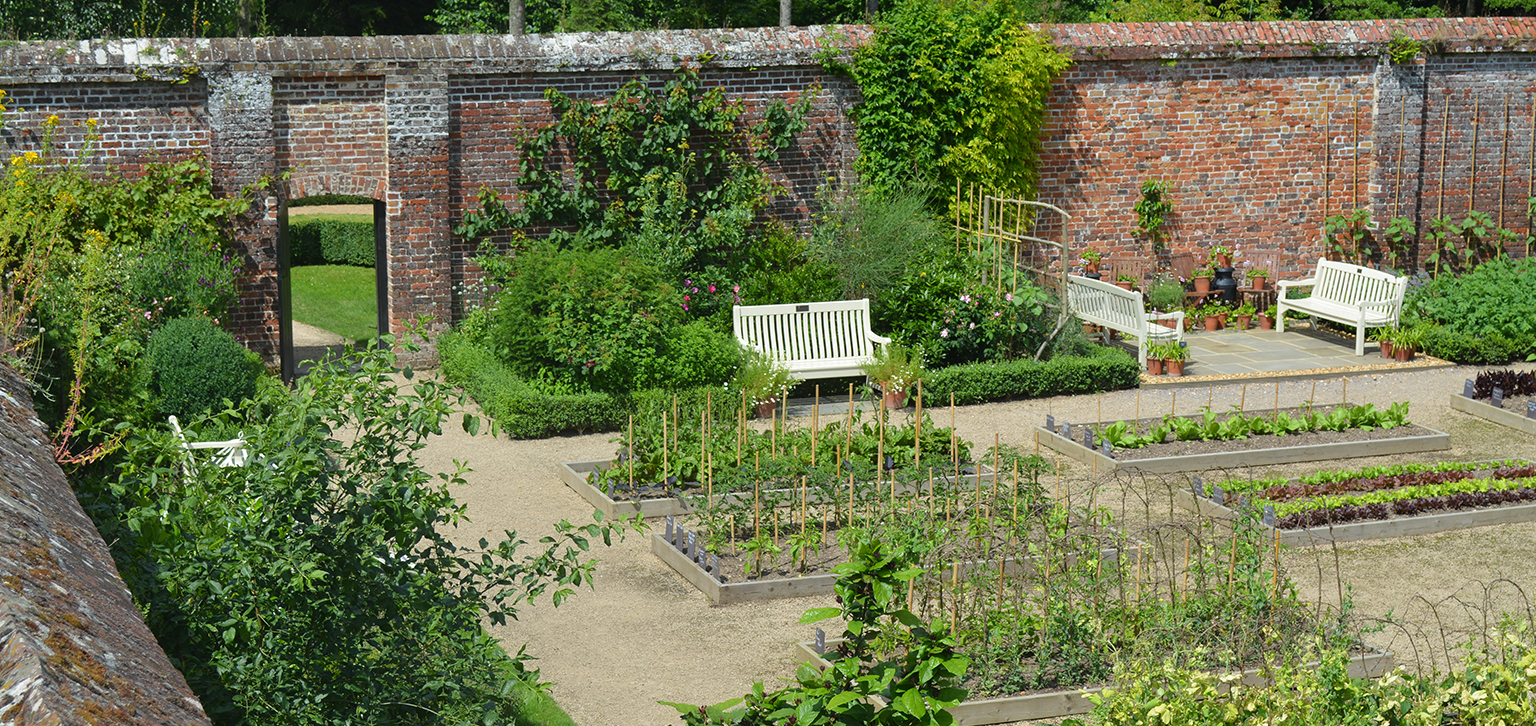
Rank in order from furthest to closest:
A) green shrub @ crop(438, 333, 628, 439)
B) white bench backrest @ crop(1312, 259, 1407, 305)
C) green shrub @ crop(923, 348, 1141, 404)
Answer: white bench backrest @ crop(1312, 259, 1407, 305)
green shrub @ crop(923, 348, 1141, 404)
green shrub @ crop(438, 333, 628, 439)

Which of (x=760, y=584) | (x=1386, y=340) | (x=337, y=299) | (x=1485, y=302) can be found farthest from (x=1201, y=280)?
(x=337, y=299)

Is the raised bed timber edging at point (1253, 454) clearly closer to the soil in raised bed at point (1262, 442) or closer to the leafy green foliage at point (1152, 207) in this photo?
the soil in raised bed at point (1262, 442)

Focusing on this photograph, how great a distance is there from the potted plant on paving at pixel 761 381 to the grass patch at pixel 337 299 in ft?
20.7

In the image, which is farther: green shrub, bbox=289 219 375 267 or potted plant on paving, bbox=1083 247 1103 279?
green shrub, bbox=289 219 375 267

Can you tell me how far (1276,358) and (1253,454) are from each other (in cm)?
407

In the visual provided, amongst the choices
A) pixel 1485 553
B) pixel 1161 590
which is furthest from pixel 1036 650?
pixel 1485 553

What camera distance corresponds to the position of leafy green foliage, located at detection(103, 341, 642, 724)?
367cm

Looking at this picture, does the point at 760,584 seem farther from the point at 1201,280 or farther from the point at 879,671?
the point at 1201,280

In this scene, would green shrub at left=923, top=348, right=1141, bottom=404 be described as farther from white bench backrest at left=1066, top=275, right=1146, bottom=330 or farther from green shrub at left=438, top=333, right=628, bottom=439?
green shrub at left=438, top=333, right=628, bottom=439

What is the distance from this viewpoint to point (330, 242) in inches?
848

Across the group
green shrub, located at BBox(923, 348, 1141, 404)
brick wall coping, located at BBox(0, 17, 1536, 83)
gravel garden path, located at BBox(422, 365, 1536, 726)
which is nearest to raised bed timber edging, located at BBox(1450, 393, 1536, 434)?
gravel garden path, located at BBox(422, 365, 1536, 726)

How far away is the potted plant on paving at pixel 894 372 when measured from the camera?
12.3 m

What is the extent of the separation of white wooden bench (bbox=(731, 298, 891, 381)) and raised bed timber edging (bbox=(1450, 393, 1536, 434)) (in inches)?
198

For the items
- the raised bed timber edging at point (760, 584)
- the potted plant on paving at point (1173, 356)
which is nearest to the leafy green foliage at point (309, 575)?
the raised bed timber edging at point (760, 584)
